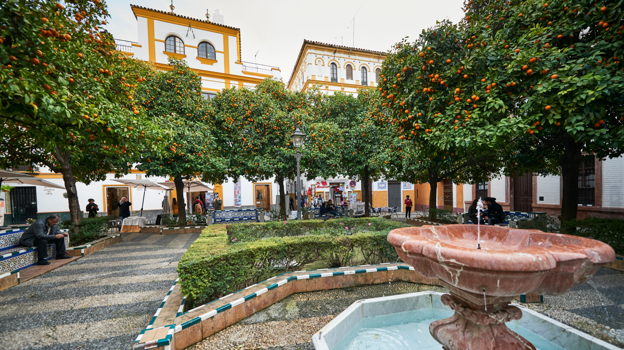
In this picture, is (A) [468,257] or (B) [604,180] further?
(B) [604,180]

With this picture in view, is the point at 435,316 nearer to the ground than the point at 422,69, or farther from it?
nearer to the ground

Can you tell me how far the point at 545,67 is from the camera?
4.11 m

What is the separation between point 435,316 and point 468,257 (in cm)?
259

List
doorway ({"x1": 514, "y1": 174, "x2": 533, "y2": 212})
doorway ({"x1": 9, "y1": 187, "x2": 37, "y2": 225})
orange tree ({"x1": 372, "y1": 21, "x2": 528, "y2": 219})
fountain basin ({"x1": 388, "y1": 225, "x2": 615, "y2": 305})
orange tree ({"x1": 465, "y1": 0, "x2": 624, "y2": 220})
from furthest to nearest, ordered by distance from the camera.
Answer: doorway ({"x1": 9, "y1": 187, "x2": 37, "y2": 225}) < doorway ({"x1": 514, "y1": 174, "x2": 533, "y2": 212}) < orange tree ({"x1": 372, "y1": 21, "x2": 528, "y2": 219}) < orange tree ({"x1": 465, "y1": 0, "x2": 624, "y2": 220}) < fountain basin ({"x1": 388, "y1": 225, "x2": 615, "y2": 305})

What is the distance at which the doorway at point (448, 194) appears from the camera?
2119 centimetres

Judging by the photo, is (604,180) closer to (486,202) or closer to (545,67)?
(486,202)

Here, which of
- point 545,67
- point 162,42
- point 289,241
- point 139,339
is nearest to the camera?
point 139,339

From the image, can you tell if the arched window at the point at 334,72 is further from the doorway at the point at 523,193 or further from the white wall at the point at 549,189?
the white wall at the point at 549,189

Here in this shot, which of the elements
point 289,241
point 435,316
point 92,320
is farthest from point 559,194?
point 92,320

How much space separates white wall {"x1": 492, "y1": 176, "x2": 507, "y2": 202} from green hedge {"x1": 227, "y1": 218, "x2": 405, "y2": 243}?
42.4 feet

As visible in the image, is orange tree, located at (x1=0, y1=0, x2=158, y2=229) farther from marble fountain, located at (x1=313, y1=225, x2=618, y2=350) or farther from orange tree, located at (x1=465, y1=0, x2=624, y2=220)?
orange tree, located at (x1=465, y1=0, x2=624, y2=220)

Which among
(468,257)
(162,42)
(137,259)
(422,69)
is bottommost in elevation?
(137,259)

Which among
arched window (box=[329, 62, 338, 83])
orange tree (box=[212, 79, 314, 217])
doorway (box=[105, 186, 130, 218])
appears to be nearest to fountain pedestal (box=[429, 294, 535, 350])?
orange tree (box=[212, 79, 314, 217])

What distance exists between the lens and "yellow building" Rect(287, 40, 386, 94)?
24.9 m
